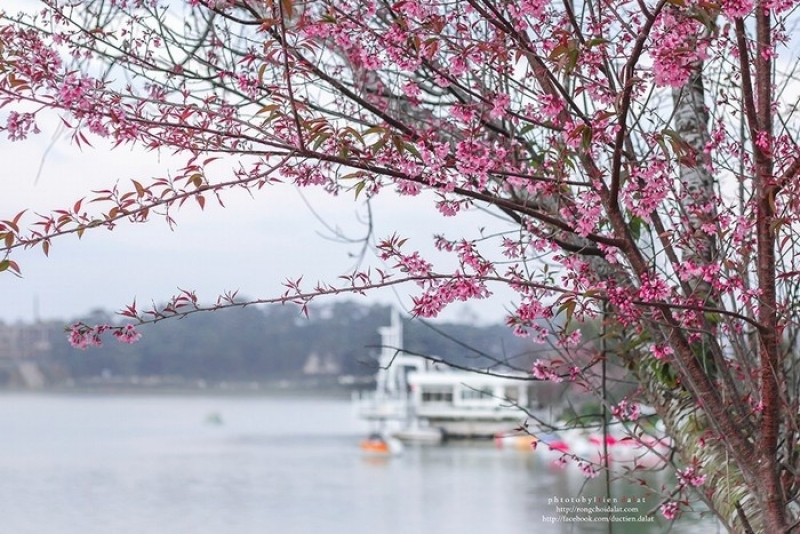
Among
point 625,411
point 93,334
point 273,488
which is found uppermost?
point 93,334

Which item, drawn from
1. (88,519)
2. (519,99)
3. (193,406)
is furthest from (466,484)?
(193,406)

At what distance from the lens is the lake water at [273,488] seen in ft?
69.8

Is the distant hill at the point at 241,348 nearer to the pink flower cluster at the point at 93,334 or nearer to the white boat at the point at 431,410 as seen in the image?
the white boat at the point at 431,410

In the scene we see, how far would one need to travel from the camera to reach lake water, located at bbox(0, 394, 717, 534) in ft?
69.8

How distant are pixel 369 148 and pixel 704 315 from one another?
3.36 ft

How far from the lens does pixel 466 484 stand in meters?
25.9

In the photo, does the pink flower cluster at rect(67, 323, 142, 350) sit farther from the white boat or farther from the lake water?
the white boat

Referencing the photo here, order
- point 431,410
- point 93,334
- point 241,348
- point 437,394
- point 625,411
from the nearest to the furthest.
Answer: point 93,334 < point 625,411 < point 437,394 < point 431,410 < point 241,348

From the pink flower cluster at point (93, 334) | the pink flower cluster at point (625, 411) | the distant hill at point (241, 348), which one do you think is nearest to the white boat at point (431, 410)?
the distant hill at point (241, 348)

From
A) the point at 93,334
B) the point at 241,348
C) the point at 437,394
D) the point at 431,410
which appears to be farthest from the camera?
the point at 241,348

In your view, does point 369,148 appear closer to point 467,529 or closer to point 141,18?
point 141,18

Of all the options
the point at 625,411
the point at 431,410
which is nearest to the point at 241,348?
the point at 431,410

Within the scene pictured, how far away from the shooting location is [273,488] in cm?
2709

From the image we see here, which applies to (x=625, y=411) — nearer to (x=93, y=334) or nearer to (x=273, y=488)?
(x=93, y=334)
